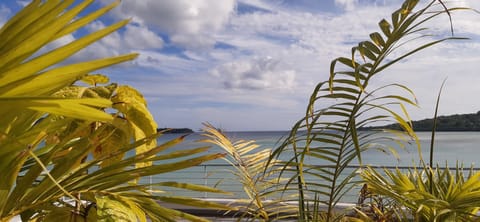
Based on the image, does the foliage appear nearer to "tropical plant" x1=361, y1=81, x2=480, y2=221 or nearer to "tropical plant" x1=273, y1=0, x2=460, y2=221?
"tropical plant" x1=361, y1=81, x2=480, y2=221

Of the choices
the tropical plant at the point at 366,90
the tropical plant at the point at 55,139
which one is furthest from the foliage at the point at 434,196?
the tropical plant at the point at 55,139

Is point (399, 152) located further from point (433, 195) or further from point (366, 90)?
point (366, 90)

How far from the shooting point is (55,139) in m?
1.10

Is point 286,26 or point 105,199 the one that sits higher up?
point 286,26

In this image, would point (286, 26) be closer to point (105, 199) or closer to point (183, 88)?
point (105, 199)

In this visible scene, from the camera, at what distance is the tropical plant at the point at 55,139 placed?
429 millimetres

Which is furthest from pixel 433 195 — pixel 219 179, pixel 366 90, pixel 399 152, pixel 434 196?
pixel 399 152

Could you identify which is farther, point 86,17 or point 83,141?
point 83,141

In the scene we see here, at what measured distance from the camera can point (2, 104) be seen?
40 cm

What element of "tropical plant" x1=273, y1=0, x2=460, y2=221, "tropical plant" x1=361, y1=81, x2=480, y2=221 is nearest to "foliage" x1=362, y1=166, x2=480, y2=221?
"tropical plant" x1=361, y1=81, x2=480, y2=221

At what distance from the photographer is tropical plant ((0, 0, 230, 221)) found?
1.41 ft

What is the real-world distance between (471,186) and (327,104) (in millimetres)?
546

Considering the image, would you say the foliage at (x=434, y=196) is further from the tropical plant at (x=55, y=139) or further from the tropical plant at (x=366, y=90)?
the tropical plant at (x=55, y=139)

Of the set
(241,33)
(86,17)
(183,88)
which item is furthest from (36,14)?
(183,88)
